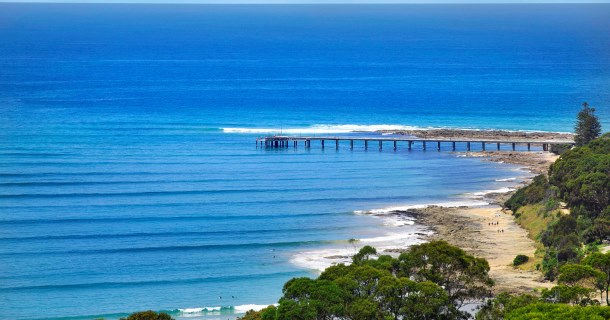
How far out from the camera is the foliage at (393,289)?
42.1 metres

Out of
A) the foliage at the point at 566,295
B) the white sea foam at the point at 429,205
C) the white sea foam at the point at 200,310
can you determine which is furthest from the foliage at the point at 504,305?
the white sea foam at the point at 429,205

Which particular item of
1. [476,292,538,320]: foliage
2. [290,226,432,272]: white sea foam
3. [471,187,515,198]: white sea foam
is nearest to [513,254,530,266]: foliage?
[290,226,432,272]: white sea foam

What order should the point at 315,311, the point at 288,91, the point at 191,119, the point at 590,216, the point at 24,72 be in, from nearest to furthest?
the point at 315,311 → the point at 590,216 → the point at 191,119 → the point at 288,91 → the point at 24,72

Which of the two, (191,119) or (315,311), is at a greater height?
(191,119)

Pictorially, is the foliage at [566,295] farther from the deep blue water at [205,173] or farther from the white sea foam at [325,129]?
the white sea foam at [325,129]

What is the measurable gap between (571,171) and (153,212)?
1136 inches

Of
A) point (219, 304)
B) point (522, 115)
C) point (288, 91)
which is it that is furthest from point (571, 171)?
point (288, 91)

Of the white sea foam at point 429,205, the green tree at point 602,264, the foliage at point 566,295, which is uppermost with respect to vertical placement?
the white sea foam at point 429,205

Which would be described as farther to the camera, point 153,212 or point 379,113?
point 379,113

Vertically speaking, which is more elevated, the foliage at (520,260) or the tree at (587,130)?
the tree at (587,130)

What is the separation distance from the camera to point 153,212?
7831 cm

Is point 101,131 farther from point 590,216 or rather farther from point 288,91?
point 590,216

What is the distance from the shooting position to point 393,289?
1689 inches

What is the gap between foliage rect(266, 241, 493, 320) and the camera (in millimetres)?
42062
